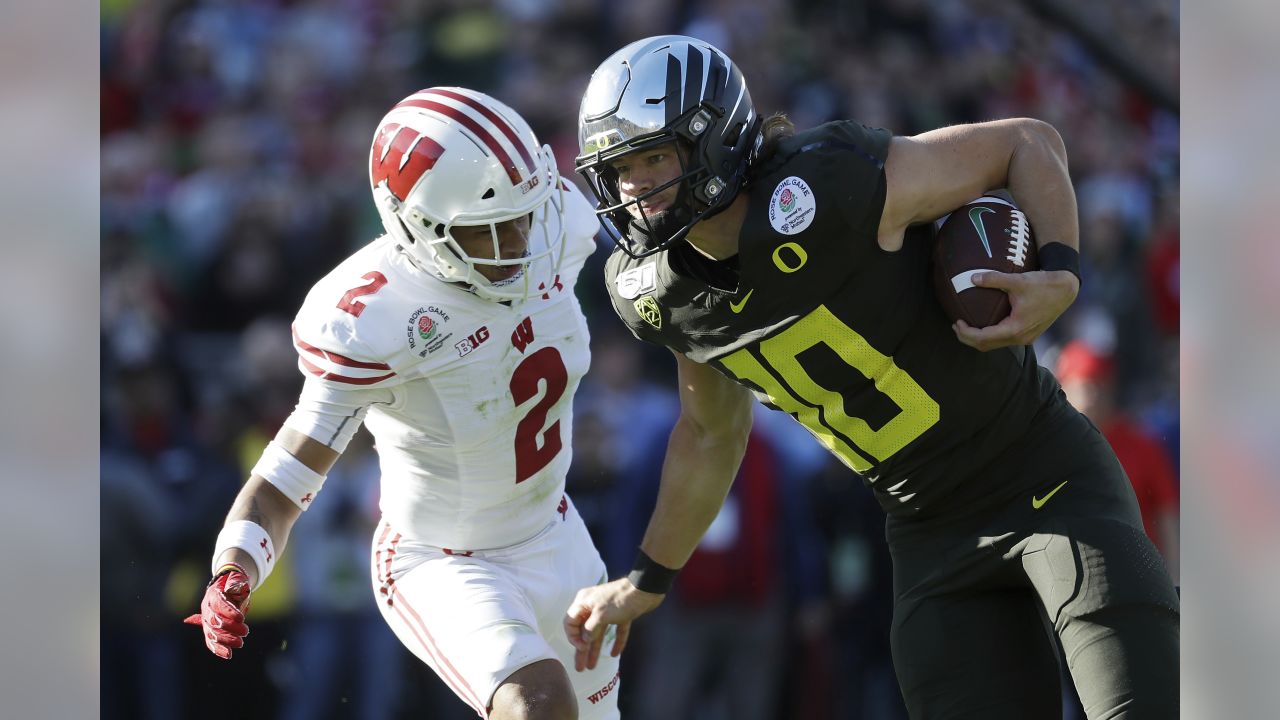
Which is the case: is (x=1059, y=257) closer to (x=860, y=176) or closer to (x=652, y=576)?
(x=860, y=176)

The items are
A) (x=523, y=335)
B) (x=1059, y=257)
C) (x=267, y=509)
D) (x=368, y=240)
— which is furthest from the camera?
(x=368, y=240)

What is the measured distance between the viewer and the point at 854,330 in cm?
257

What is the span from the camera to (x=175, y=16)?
509cm

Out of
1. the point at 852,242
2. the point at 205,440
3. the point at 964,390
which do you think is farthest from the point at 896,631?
the point at 205,440

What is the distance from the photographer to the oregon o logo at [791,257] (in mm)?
2537

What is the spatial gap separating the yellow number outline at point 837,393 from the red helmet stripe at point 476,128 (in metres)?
0.69

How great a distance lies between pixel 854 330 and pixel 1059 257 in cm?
40

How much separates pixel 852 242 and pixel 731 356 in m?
0.35

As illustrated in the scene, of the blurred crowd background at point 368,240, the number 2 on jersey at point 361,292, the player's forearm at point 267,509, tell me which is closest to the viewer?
the player's forearm at point 267,509

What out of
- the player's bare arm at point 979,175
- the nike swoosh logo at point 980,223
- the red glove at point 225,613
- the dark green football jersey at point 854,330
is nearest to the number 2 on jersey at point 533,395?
the dark green football jersey at point 854,330

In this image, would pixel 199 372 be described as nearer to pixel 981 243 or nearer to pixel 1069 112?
pixel 981 243

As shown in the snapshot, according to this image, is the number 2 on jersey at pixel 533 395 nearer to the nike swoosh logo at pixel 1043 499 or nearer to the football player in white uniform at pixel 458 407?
the football player in white uniform at pixel 458 407

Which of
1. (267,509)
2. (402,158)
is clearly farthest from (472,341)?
(267,509)

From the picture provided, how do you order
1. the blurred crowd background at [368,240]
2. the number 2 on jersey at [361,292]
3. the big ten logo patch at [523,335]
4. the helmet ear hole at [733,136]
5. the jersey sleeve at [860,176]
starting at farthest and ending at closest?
the blurred crowd background at [368,240] → the big ten logo patch at [523,335] → the number 2 on jersey at [361,292] → the helmet ear hole at [733,136] → the jersey sleeve at [860,176]
